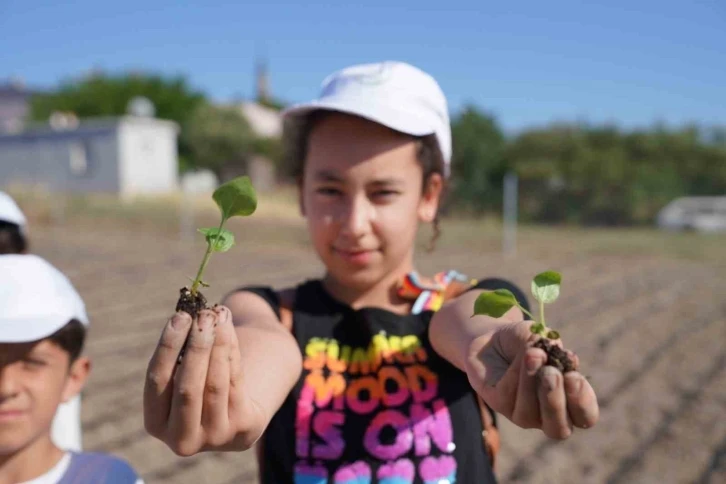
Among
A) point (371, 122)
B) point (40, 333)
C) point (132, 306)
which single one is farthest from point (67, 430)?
point (132, 306)

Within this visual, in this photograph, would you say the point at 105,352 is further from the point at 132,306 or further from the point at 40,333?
the point at 40,333

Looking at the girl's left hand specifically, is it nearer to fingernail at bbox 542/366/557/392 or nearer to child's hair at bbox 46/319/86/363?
fingernail at bbox 542/366/557/392

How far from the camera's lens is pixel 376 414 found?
144 cm

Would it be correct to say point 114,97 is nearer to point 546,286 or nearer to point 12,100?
point 12,100

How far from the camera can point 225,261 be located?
36.2 ft

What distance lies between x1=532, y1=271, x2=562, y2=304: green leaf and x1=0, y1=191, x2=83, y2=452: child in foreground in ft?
5.60

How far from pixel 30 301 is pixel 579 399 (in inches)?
52.1

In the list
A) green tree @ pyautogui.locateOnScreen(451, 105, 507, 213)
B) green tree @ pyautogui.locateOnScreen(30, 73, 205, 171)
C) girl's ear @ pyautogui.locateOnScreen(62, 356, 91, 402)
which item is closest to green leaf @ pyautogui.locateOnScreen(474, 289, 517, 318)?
girl's ear @ pyautogui.locateOnScreen(62, 356, 91, 402)

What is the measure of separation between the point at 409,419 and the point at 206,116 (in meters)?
31.8

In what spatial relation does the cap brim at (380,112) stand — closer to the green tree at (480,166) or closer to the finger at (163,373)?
the finger at (163,373)

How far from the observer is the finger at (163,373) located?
88 cm

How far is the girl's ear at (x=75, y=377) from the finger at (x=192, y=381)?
1.03 meters

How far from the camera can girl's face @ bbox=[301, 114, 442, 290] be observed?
1451 millimetres

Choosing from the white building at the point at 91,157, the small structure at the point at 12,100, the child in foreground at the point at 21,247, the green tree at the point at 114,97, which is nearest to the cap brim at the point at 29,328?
the child in foreground at the point at 21,247
